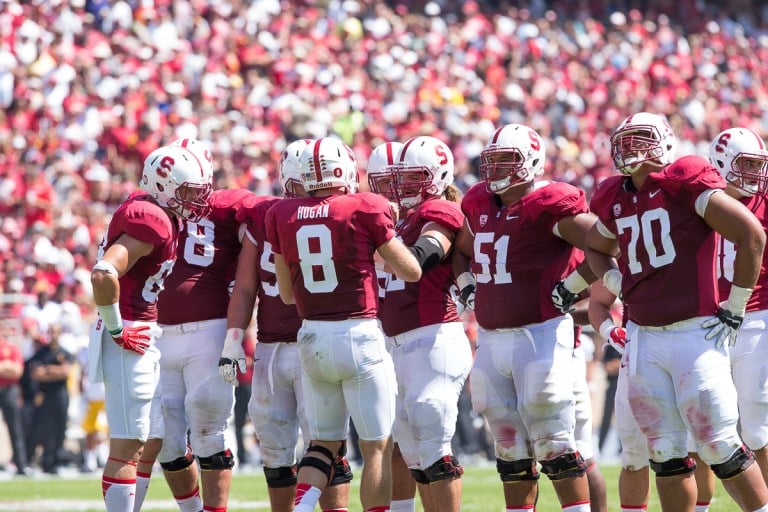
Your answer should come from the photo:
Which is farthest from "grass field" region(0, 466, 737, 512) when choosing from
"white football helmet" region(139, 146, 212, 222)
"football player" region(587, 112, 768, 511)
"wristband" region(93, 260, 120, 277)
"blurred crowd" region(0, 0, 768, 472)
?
"wristband" region(93, 260, 120, 277)

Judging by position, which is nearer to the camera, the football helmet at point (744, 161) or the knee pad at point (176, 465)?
the football helmet at point (744, 161)

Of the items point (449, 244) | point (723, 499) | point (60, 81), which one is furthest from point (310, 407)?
point (60, 81)

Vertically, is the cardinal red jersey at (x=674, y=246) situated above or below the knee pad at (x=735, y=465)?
above

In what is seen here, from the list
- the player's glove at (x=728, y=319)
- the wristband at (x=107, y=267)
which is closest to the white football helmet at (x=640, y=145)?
the player's glove at (x=728, y=319)

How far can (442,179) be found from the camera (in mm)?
6832

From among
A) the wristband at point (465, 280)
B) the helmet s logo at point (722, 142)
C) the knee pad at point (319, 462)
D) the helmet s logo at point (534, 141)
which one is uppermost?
the helmet s logo at point (534, 141)

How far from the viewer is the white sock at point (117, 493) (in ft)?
21.0

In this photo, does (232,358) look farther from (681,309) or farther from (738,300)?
(738,300)

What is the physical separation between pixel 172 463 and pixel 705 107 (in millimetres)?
17218

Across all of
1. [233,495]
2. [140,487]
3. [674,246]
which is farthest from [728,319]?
[233,495]

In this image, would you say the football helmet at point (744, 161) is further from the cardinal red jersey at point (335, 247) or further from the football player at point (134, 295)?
the football player at point (134, 295)

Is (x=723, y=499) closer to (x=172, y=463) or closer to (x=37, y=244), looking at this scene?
(x=172, y=463)

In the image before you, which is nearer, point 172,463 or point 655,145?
point 655,145

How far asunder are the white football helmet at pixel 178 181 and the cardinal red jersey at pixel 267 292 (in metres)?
0.29
